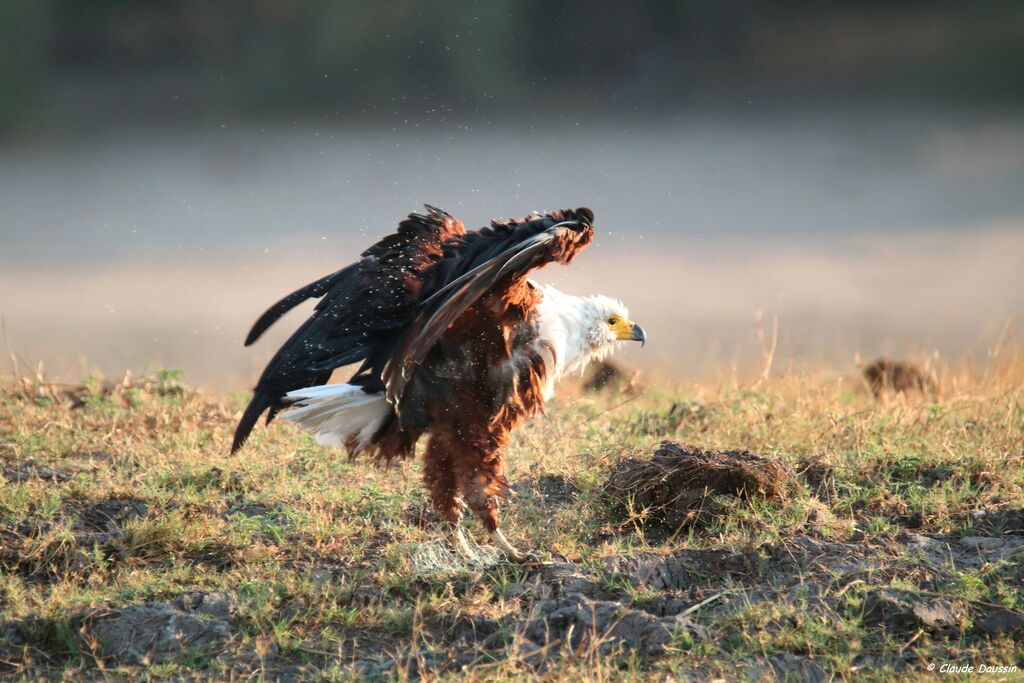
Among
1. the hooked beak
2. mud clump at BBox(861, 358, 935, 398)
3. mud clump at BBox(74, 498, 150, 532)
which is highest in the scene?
the hooked beak

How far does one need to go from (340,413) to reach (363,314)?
0.41 m

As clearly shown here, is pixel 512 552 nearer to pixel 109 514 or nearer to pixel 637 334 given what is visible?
pixel 637 334

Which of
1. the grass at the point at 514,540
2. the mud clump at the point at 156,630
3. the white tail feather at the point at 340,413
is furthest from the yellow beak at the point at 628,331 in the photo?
the mud clump at the point at 156,630

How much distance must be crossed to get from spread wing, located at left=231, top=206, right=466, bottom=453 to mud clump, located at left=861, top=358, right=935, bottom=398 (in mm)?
3814

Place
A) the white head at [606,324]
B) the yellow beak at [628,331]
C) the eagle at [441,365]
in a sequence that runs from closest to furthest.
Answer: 1. the eagle at [441,365]
2. the white head at [606,324]
3. the yellow beak at [628,331]

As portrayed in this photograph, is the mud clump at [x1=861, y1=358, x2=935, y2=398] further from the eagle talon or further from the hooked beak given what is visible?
the eagle talon

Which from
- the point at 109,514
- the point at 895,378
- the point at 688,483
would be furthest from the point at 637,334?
the point at 895,378

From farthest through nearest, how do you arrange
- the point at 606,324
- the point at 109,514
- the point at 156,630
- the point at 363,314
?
the point at 606,324, the point at 109,514, the point at 363,314, the point at 156,630

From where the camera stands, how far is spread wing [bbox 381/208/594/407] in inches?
151

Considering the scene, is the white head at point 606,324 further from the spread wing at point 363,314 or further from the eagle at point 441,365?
the spread wing at point 363,314

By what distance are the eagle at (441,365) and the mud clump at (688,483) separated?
54 centimetres

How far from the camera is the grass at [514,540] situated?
11.8 feet

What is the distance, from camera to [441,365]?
4305mm

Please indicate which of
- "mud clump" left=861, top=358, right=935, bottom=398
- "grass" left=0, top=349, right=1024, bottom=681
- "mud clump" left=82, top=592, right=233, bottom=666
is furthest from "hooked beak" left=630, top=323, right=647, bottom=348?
"mud clump" left=861, top=358, right=935, bottom=398
